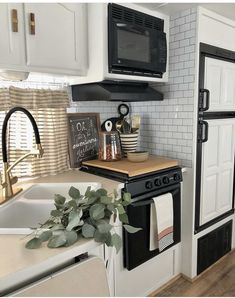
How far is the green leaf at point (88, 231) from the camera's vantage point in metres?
0.89

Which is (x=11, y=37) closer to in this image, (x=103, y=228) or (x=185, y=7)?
(x=103, y=228)

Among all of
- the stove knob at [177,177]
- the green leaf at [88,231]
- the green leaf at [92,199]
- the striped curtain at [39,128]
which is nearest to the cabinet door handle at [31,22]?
the striped curtain at [39,128]

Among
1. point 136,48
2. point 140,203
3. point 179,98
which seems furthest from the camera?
point 179,98

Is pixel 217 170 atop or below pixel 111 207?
below

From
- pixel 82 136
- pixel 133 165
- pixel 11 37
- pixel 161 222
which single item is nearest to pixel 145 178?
pixel 133 165

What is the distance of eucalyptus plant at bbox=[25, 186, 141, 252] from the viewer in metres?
0.87

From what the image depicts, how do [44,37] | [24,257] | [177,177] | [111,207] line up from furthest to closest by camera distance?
1. [177,177]
2. [44,37]
3. [111,207]
4. [24,257]

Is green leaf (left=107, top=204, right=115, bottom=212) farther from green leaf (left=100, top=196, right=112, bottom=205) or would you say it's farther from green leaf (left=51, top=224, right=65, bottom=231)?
green leaf (left=51, top=224, right=65, bottom=231)

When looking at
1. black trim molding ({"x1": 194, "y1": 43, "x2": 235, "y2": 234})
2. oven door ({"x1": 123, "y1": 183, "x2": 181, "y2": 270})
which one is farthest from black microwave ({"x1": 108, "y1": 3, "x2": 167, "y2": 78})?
oven door ({"x1": 123, "y1": 183, "x2": 181, "y2": 270})

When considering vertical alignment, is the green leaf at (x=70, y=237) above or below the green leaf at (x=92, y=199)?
below

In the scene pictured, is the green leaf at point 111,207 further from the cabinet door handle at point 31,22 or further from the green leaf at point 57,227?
the cabinet door handle at point 31,22

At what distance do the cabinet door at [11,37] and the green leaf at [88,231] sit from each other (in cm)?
97

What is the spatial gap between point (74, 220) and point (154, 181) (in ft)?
3.12

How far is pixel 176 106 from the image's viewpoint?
6.80 ft
